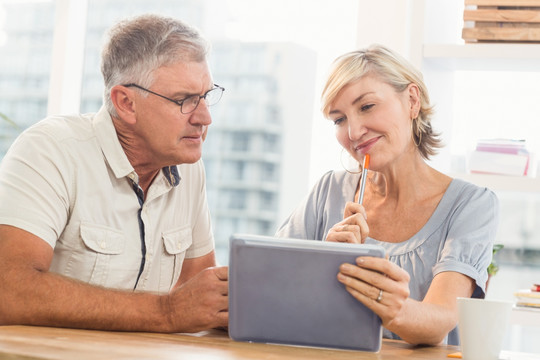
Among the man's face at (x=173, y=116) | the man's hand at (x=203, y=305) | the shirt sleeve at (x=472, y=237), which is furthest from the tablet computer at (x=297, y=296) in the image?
the man's face at (x=173, y=116)

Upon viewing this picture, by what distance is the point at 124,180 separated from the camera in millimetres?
1849

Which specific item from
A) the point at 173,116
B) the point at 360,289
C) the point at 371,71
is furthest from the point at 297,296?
the point at 371,71

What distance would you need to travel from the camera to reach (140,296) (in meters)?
1.45

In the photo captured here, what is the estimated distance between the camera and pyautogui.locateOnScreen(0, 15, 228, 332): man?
1.58m

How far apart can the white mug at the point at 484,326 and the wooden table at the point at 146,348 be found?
8 centimetres

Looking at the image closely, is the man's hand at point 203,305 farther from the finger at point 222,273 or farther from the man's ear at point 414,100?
the man's ear at point 414,100

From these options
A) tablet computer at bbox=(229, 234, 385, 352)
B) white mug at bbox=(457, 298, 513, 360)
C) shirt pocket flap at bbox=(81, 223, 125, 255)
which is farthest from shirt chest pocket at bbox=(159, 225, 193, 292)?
white mug at bbox=(457, 298, 513, 360)

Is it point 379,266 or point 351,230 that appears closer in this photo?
point 379,266

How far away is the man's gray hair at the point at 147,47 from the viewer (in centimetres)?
185

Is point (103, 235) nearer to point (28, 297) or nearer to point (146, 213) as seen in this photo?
point (146, 213)

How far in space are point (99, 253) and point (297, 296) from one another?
0.68 m

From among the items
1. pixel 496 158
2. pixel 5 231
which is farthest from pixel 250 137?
pixel 5 231

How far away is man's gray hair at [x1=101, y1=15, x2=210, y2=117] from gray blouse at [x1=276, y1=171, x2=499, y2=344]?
605mm

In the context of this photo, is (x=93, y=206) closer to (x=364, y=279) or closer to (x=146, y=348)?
(x=146, y=348)
